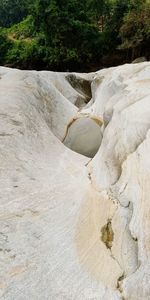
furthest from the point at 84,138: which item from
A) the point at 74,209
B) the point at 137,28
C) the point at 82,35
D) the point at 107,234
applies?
the point at 82,35

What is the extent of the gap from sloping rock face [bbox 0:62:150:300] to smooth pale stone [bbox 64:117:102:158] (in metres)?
0.85

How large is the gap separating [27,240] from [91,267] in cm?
86

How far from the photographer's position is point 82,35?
25.1 metres

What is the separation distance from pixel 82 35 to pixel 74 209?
2246cm

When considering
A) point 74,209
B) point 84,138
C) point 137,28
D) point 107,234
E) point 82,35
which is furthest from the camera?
point 82,35

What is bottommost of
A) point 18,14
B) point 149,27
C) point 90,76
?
point 18,14

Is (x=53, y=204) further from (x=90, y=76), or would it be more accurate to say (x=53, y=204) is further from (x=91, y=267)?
(x=90, y=76)

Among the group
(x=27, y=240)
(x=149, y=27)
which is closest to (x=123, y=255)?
(x=27, y=240)

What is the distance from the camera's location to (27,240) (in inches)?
159

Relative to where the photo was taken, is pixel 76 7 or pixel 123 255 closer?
pixel 123 255

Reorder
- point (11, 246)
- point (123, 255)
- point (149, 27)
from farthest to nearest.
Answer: point (149, 27), point (123, 255), point (11, 246)

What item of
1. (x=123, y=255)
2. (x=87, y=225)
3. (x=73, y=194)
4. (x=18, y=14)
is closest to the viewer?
(x=123, y=255)

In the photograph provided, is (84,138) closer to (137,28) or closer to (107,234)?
(107,234)

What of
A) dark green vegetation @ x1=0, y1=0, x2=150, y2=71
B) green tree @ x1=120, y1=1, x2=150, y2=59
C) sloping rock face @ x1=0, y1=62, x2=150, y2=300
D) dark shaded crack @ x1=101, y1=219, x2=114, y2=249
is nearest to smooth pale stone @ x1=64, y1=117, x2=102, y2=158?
sloping rock face @ x1=0, y1=62, x2=150, y2=300
